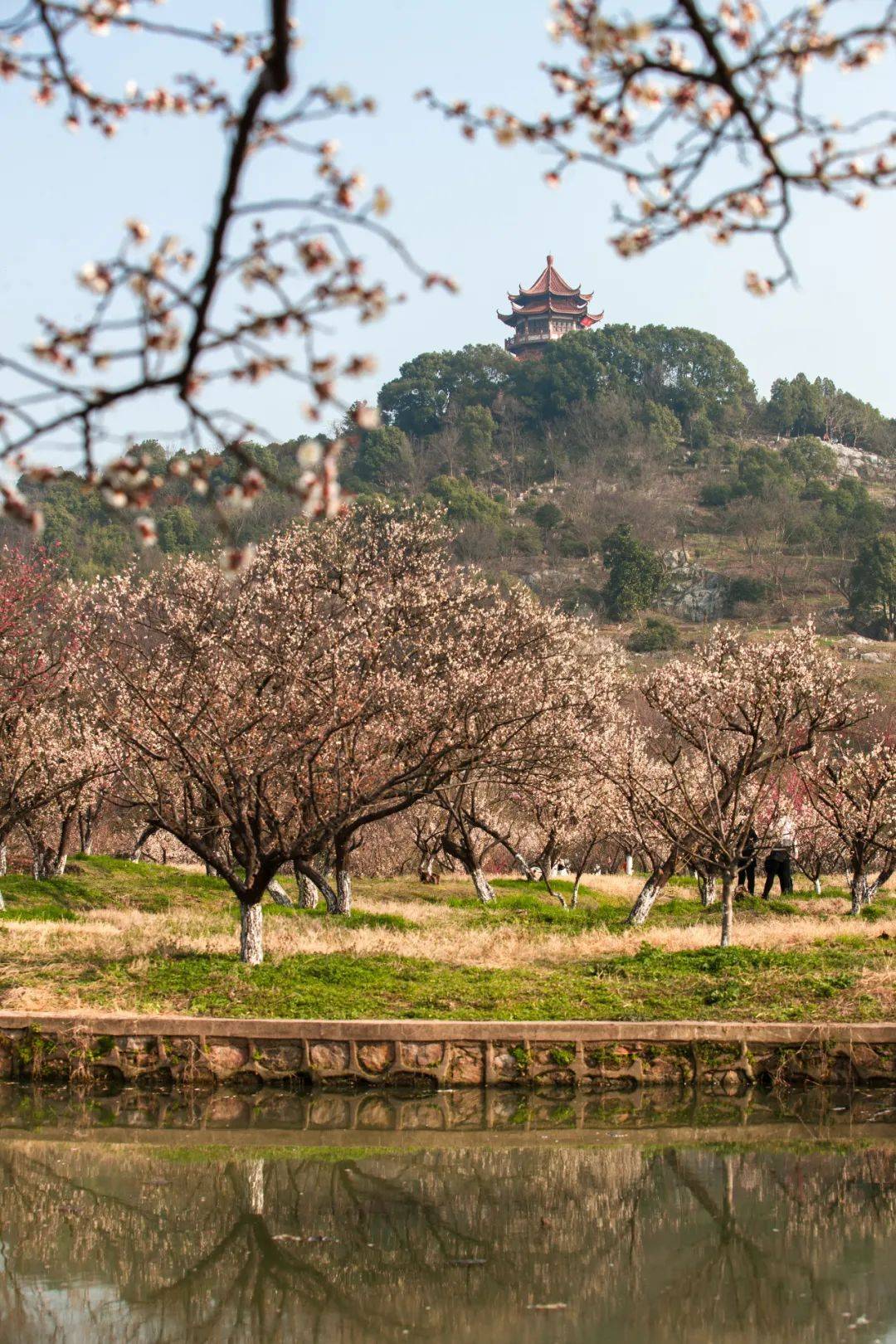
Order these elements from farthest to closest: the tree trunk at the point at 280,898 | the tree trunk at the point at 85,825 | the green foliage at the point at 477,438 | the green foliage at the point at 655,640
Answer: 1. the green foliage at the point at 477,438
2. the green foliage at the point at 655,640
3. the tree trunk at the point at 85,825
4. the tree trunk at the point at 280,898

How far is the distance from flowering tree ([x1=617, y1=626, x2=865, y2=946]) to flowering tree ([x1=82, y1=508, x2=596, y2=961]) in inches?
93.3

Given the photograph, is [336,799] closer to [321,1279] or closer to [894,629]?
[321,1279]

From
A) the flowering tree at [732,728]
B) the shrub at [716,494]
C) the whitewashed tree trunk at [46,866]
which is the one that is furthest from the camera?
the shrub at [716,494]

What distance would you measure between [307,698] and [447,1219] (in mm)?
11520

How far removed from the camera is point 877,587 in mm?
87188

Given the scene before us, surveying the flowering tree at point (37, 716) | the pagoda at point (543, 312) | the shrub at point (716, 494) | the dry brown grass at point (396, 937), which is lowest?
the dry brown grass at point (396, 937)

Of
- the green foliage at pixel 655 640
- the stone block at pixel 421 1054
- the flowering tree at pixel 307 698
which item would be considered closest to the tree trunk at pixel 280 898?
the flowering tree at pixel 307 698

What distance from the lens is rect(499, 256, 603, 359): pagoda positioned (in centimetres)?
14550

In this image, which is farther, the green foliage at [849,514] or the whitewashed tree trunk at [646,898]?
the green foliage at [849,514]

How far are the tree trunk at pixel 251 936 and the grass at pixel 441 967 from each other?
0.28 meters

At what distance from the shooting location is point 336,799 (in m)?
18.9

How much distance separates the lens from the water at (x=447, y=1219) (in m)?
8.45

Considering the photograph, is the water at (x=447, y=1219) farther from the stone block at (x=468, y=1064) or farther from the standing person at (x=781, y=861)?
the standing person at (x=781, y=861)

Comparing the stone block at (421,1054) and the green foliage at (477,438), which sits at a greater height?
the green foliage at (477,438)
